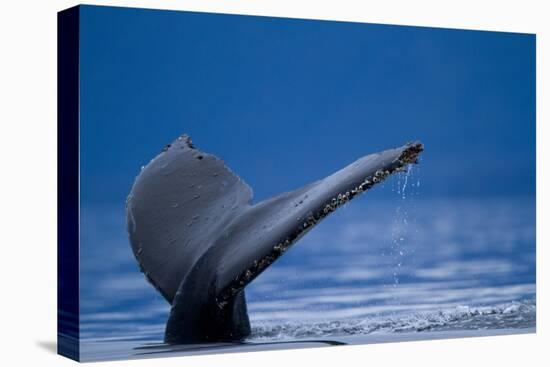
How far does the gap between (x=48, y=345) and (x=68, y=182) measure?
2.02 m

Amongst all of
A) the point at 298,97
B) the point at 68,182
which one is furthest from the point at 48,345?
the point at 298,97

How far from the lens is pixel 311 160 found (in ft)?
45.0

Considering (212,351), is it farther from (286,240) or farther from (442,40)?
(442,40)

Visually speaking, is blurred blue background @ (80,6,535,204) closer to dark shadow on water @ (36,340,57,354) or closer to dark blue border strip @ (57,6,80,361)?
dark blue border strip @ (57,6,80,361)

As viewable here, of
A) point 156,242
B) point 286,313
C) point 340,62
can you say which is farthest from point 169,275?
point 340,62

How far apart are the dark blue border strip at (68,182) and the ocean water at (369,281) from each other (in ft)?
0.64

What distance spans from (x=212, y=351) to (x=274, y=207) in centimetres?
203

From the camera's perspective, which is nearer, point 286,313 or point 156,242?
point 156,242

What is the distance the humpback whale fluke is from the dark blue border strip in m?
0.66

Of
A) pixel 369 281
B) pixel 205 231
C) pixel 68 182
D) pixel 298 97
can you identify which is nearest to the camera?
pixel 205 231

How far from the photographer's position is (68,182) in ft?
41.1

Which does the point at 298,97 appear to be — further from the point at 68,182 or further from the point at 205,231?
the point at 68,182

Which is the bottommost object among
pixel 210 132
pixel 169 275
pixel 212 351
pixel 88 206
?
pixel 212 351

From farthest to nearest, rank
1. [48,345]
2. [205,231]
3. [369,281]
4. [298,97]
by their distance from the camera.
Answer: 1. [369,281]
2. [298,97]
3. [48,345]
4. [205,231]
